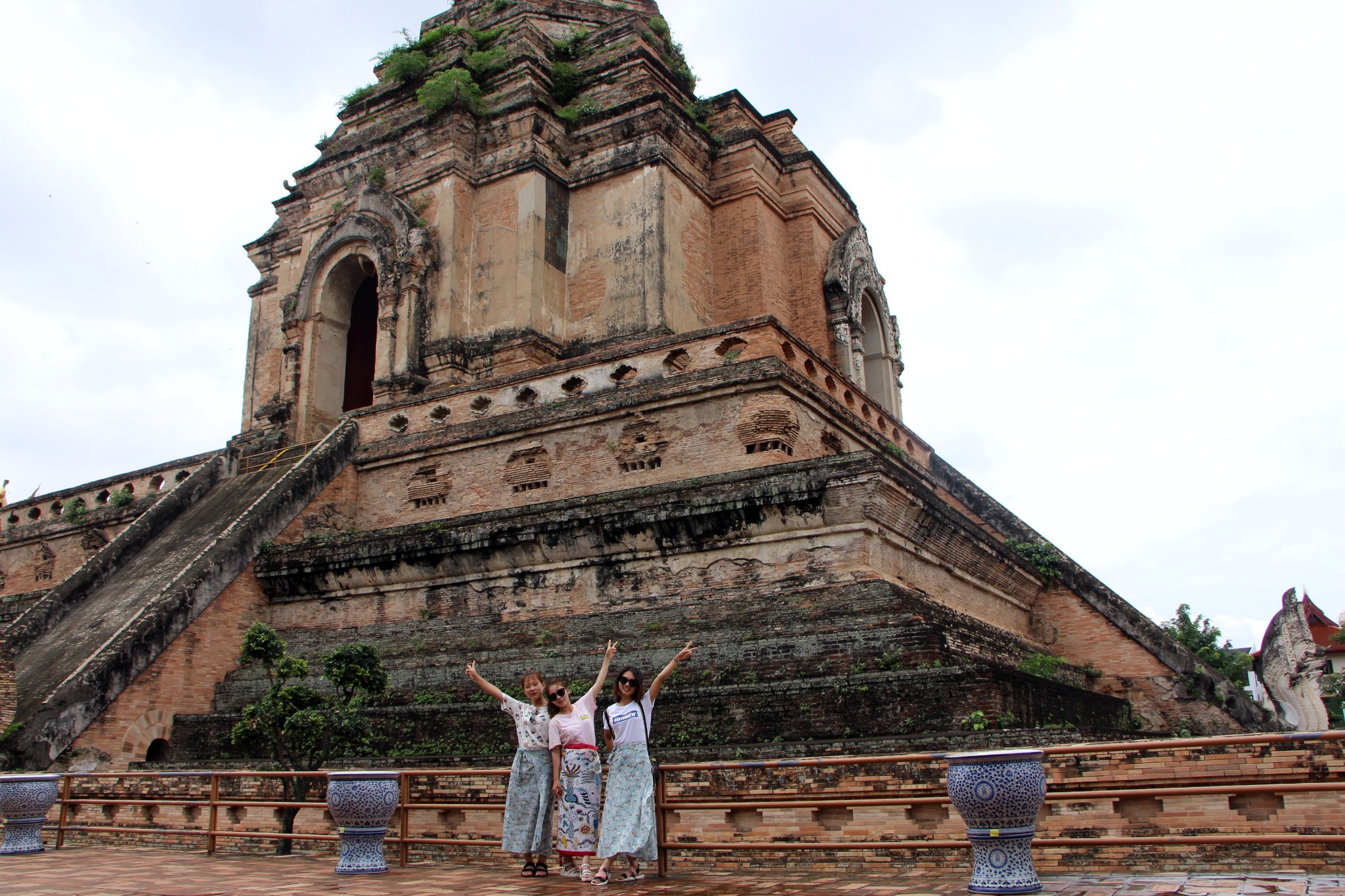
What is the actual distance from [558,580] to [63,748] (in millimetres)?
4999

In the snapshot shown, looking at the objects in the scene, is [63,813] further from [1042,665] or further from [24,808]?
[1042,665]

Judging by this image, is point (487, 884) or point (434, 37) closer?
point (487, 884)

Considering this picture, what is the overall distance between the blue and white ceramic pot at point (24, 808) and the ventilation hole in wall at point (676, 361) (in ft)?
23.9

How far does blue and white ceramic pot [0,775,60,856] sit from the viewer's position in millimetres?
8727

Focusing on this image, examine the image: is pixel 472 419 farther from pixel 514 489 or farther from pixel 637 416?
pixel 637 416

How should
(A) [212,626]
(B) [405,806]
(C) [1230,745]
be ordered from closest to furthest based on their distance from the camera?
(C) [1230,745]
(B) [405,806]
(A) [212,626]

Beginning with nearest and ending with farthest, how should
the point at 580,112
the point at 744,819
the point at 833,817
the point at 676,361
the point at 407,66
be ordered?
1. the point at 833,817
2. the point at 744,819
3. the point at 676,361
4. the point at 580,112
5. the point at 407,66

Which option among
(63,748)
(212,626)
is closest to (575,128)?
(212,626)

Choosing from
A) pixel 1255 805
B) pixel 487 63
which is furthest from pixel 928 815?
pixel 487 63

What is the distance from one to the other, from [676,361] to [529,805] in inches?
273

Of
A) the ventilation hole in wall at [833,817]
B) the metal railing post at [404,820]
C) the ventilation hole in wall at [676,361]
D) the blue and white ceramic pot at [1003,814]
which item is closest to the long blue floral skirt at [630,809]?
the ventilation hole in wall at [833,817]

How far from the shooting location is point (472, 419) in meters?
14.3

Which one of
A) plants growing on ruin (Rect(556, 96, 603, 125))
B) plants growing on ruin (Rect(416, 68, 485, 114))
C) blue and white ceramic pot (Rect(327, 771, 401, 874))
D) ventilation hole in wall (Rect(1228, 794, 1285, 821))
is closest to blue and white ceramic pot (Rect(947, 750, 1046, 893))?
ventilation hole in wall (Rect(1228, 794, 1285, 821))

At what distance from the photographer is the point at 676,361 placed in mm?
13062
